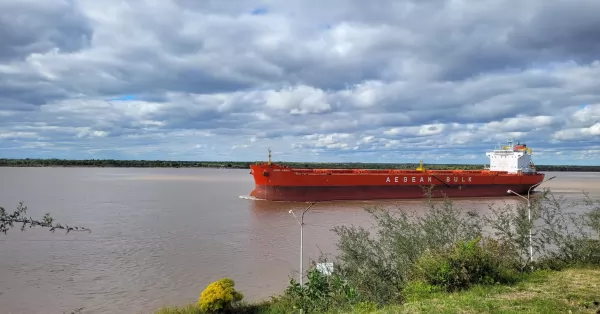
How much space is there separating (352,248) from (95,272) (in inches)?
316

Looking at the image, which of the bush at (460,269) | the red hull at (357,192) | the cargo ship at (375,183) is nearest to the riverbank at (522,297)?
the bush at (460,269)

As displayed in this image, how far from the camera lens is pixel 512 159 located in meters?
39.4

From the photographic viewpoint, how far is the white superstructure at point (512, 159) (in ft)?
128

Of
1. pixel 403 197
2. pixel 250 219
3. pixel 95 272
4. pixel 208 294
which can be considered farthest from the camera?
pixel 403 197

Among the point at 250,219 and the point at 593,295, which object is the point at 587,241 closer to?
the point at 593,295

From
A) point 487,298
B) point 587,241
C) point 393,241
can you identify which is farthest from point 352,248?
point 587,241

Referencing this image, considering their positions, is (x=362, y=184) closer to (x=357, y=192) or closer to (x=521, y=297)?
(x=357, y=192)

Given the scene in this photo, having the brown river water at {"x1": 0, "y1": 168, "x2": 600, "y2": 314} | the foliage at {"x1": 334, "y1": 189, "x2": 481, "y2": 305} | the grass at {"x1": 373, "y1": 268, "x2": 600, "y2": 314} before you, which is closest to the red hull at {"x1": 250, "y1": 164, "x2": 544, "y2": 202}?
the brown river water at {"x1": 0, "y1": 168, "x2": 600, "y2": 314}

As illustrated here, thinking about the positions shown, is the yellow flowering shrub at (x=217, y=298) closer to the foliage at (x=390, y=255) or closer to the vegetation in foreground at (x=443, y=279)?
the vegetation in foreground at (x=443, y=279)

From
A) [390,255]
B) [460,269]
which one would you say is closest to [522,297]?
[460,269]

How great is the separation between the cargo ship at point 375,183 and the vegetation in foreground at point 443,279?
62.8 ft

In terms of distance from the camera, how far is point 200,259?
13953 millimetres

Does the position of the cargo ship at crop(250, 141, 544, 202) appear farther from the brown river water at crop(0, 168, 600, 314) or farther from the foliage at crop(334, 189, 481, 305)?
the foliage at crop(334, 189, 481, 305)

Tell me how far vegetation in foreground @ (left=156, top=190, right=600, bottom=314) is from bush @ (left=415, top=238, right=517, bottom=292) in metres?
0.01
